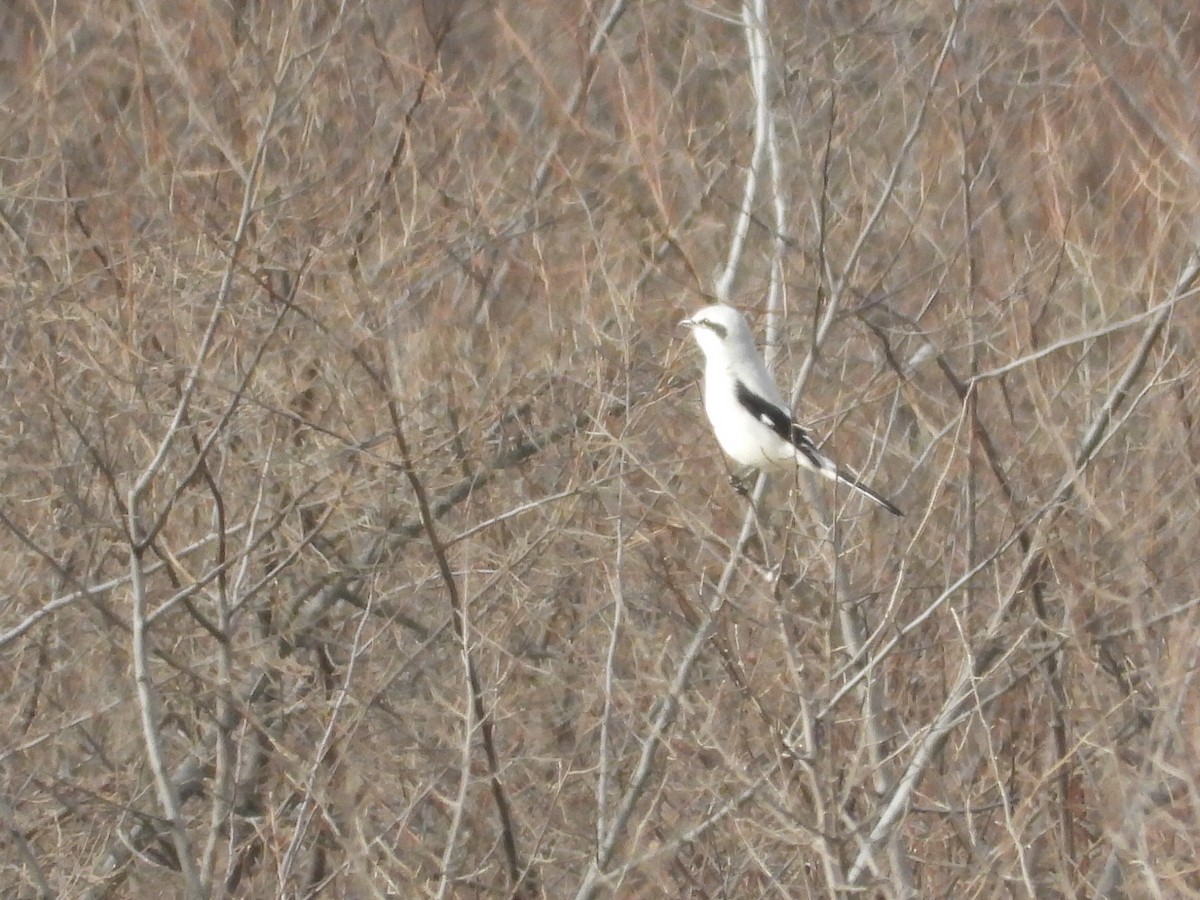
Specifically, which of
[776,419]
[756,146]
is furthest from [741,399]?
[756,146]

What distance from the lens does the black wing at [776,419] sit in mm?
6164

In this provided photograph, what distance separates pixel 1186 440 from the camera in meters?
7.02

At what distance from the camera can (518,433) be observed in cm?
872

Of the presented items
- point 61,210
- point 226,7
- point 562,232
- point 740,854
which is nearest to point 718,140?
point 562,232

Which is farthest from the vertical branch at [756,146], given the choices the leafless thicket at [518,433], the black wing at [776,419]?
the black wing at [776,419]

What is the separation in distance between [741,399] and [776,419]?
20 cm

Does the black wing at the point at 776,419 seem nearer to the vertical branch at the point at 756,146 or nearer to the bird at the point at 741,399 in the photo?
the bird at the point at 741,399

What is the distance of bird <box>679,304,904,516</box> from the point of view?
21.0 ft

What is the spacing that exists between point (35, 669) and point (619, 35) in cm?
553

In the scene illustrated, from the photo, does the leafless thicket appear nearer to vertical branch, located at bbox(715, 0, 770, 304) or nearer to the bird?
vertical branch, located at bbox(715, 0, 770, 304)

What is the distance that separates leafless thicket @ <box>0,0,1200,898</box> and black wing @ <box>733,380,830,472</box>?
1.18ft

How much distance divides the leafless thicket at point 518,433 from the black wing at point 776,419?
0.36 meters

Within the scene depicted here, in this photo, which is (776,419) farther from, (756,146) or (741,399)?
(756,146)

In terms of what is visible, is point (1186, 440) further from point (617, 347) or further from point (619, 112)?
point (619, 112)
